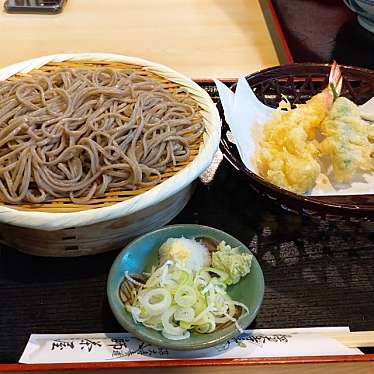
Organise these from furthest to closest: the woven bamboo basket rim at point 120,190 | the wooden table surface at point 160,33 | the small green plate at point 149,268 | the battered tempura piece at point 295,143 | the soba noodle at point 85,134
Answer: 1. the wooden table surface at point 160,33
2. the battered tempura piece at point 295,143
3. the soba noodle at point 85,134
4. the woven bamboo basket rim at point 120,190
5. the small green plate at point 149,268

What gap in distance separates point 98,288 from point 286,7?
1905 millimetres

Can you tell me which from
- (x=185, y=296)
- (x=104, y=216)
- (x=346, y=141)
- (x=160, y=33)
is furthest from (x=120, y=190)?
(x=160, y=33)

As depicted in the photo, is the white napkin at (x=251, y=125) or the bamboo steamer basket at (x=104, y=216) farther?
the white napkin at (x=251, y=125)

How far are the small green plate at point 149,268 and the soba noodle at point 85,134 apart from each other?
0.17 meters

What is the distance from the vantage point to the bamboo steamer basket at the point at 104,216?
4.57ft

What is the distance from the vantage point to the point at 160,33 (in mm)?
2643

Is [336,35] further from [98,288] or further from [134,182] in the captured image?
[98,288]

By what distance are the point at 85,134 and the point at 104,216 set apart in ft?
1.01

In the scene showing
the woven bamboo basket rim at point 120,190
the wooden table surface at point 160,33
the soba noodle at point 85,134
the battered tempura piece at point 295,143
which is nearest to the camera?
the woven bamboo basket rim at point 120,190

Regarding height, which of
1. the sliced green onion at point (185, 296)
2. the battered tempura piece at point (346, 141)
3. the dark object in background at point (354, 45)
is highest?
the sliced green onion at point (185, 296)

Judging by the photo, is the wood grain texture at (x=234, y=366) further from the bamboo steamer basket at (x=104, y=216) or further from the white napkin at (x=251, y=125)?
the white napkin at (x=251, y=125)

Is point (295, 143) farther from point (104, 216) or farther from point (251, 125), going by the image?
point (104, 216)

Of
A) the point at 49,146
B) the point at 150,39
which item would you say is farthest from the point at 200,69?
the point at 49,146

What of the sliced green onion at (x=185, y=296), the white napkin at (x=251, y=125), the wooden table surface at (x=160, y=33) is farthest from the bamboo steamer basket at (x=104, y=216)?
the wooden table surface at (x=160, y=33)
